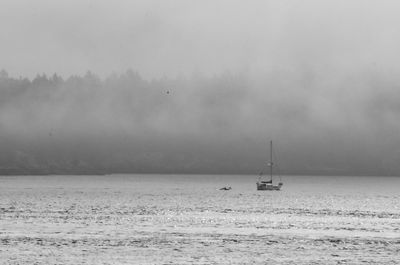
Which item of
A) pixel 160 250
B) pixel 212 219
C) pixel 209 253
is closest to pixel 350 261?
pixel 209 253

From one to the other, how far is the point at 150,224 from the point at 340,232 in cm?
2853

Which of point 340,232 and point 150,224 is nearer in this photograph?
point 340,232

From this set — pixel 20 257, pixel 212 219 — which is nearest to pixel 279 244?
pixel 20 257

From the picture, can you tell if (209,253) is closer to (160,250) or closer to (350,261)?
(160,250)

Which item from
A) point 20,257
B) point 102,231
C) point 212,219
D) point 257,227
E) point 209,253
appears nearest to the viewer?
point 20,257

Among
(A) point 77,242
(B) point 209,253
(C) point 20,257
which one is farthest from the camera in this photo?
(A) point 77,242

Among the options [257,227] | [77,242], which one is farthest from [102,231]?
[257,227]

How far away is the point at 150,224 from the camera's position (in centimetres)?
11406

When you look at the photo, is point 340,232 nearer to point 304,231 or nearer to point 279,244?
point 304,231

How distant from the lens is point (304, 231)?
10388 cm

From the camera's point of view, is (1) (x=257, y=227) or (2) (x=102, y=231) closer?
(2) (x=102, y=231)

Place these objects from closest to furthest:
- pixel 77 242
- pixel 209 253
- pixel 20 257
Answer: pixel 20 257 < pixel 209 253 < pixel 77 242

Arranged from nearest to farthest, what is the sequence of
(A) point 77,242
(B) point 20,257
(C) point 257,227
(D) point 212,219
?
(B) point 20,257 → (A) point 77,242 → (C) point 257,227 → (D) point 212,219

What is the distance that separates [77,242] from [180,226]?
31316 millimetres
